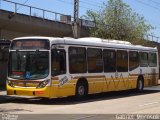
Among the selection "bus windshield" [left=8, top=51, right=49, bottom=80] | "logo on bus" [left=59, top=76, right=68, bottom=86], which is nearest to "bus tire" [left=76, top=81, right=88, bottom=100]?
"logo on bus" [left=59, top=76, right=68, bottom=86]

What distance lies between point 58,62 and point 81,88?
7.46ft

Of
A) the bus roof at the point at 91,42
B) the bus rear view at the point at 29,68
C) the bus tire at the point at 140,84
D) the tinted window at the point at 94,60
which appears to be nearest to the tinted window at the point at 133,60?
the bus roof at the point at 91,42

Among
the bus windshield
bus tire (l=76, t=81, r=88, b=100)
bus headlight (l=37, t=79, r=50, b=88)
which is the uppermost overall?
the bus windshield

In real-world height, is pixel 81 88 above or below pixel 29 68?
below

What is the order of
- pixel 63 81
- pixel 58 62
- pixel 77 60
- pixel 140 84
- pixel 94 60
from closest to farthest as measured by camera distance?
pixel 58 62, pixel 63 81, pixel 77 60, pixel 94 60, pixel 140 84

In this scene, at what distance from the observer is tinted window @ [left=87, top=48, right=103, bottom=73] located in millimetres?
21578

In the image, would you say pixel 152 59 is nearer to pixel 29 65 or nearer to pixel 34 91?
pixel 29 65

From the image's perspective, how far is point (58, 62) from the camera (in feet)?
63.4

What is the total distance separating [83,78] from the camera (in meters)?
21.0

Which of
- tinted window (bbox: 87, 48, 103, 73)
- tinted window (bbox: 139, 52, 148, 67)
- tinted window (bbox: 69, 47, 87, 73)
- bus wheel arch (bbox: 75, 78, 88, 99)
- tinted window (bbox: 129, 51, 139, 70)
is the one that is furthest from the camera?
tinted window (bbox: 139, 52, 148, 67)

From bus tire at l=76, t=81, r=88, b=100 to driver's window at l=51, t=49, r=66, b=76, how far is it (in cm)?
153

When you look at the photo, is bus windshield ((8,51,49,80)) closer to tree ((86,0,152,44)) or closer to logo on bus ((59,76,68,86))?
logo on bus ((59,76,68,86))

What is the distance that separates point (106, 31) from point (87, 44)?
19578 mm

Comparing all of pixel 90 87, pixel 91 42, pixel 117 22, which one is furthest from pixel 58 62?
pixel 117 22
